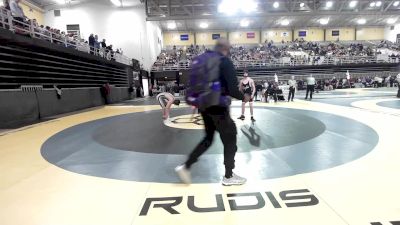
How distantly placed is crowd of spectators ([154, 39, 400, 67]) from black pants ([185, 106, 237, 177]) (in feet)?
103

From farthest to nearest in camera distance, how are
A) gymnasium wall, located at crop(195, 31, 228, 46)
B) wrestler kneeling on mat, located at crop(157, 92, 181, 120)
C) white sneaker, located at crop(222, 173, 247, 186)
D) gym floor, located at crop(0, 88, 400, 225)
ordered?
gymnasium wall, located at crop(195, 31, 228, 46) < wrestler kneeling on mat, located at crop(157, 92, 181, 120) < white sneaker, located at crop(222, 173, 247, 186) < gym floor, located at crop(0, 88, 400, 225)

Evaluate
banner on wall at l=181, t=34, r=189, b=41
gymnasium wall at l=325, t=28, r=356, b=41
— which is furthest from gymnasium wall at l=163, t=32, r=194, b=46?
gymnasium wall at l=325, t=28, r=356, b=41

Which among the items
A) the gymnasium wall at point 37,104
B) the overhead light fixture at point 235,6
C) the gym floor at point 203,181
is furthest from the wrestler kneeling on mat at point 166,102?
the overhead light fixture at point 235,6

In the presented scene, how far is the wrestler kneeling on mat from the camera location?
29.3ft

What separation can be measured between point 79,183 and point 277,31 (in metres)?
45.5

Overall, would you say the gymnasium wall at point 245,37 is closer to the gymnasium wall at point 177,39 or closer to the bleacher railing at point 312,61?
Result: the gymnasium wall at point 177,39

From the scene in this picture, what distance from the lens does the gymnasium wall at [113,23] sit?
2811 centimetres

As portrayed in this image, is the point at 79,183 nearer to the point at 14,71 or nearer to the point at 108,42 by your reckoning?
the point at 14,71

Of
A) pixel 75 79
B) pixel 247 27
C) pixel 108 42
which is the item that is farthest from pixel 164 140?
pixel 247 27

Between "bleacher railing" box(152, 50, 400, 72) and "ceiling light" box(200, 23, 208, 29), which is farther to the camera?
"ceiling light" box(200, 23, 208, 29)

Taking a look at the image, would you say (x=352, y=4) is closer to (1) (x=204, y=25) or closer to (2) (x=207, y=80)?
(1) (x=204, y=25)

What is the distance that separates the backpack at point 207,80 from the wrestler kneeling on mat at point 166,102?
578 centimetres

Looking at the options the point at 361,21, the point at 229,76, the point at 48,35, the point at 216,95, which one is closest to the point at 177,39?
the point at 361,21

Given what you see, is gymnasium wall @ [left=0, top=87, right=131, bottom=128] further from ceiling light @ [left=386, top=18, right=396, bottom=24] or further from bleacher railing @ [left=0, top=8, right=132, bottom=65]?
ceiling light @ [left=386, top=18, right=396, bottom=24]
